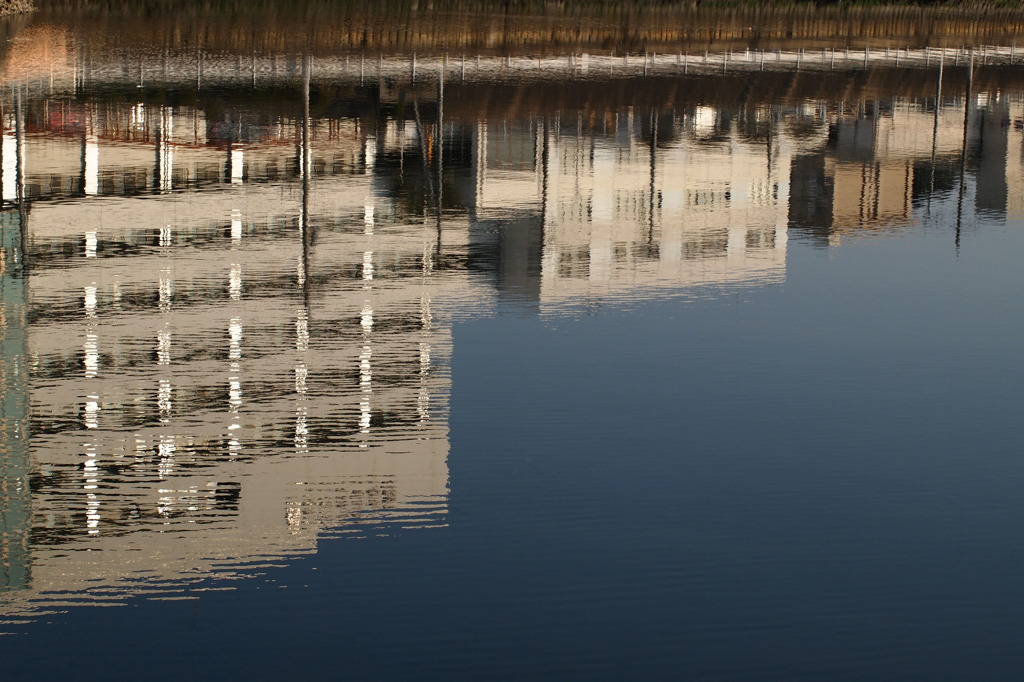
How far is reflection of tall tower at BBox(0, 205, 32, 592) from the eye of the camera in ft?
24.7

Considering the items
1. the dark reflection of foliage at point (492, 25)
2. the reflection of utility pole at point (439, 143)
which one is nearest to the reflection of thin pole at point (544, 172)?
the reflection of utility pole at point (439, 143)

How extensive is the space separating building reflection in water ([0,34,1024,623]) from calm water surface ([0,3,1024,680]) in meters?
0.05

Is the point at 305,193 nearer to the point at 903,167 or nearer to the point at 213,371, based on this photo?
the point at 213,371

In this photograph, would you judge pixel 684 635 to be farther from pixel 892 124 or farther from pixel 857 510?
pixel 892 124

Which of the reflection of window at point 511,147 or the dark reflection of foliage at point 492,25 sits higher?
the dark reflection of foliage at point 492,25

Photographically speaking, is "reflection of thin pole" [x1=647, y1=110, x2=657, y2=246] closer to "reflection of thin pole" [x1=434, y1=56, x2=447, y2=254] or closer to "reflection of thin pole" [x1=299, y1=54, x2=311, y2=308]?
"reflection of thin pole" [x1=434, y1=56, x2=447, y2=254]

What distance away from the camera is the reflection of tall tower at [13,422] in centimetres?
754

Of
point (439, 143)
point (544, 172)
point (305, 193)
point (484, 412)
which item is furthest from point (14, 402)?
point (439, 143)

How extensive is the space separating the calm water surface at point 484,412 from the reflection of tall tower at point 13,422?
0.11 feet

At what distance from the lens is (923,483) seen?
8859mm

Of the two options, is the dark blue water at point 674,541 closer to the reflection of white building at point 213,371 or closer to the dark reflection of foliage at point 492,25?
the reflection of white building at point 213,371

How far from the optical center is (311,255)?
14.4 m

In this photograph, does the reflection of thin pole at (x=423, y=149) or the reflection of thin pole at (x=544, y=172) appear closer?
the reflection of thin pole at (x=544, y=172)

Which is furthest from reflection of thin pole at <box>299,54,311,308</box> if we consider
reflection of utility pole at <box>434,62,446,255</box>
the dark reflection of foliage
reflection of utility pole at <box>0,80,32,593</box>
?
the dark reflection of foliage
